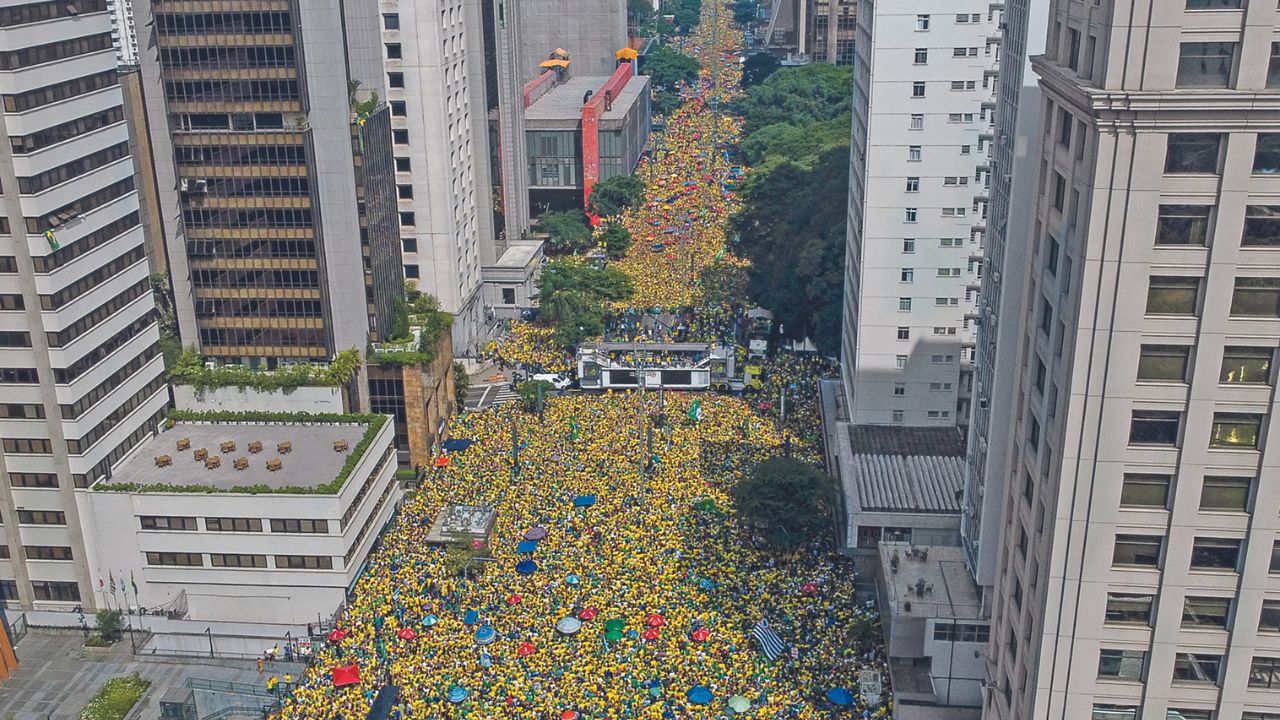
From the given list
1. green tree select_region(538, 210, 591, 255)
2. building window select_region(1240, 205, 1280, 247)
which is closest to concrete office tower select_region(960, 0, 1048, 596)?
building window select_region(1240, 205, 1280, 247)

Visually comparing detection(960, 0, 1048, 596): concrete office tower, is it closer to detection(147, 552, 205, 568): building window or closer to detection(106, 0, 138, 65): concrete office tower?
detection(147, 552, 205, 568): building window

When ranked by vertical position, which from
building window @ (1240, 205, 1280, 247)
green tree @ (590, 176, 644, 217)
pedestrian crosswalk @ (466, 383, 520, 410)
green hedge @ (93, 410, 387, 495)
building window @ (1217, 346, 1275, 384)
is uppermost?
building window @ (1240, 205, 1280, 247)

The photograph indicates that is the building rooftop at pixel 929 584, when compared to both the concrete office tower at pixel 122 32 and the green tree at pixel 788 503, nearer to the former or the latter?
the green tree at pixel 788 503

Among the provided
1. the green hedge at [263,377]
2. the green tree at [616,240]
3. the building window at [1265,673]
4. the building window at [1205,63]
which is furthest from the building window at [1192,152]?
the green tree at [616,240]

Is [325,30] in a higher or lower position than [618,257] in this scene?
higher

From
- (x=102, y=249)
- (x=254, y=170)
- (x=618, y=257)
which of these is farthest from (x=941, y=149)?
(x=618, y=257)

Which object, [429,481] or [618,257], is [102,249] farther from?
[618,257]
